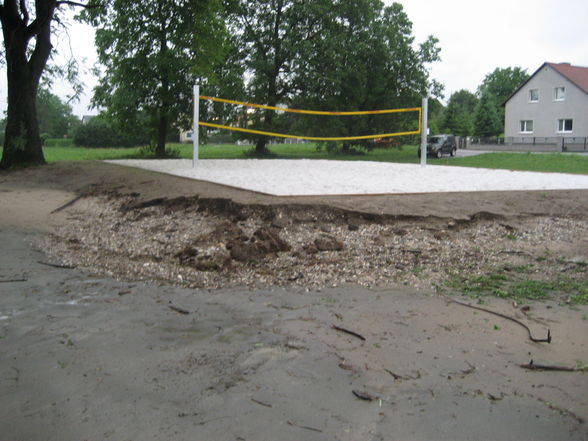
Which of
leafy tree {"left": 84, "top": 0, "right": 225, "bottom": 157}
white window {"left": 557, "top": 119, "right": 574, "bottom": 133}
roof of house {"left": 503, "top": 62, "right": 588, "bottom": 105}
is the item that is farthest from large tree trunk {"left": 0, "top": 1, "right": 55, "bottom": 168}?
white window {"left": 557, "top": 119, "right": 574, "bottom": 133}

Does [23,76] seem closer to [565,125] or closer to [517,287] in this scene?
[517,287]

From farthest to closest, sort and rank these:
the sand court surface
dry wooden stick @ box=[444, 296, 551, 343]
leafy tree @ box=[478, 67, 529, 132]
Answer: leafy tree @ box=[478, 67, 529, 132], the sand court surface, dry wooden stick @ box=[444, 296, 551, 343]

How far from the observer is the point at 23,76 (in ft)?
53.6

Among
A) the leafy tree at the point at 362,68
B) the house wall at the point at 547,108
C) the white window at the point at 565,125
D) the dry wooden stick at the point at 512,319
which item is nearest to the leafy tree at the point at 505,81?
the house wall at the point at 547,108

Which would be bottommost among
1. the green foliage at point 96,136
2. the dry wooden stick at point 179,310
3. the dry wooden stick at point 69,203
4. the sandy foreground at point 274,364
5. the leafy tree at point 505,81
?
the sandy foreground at point 274,364

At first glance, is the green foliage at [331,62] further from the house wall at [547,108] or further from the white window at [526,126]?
the white window at [526,126]

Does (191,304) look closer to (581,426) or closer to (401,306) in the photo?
(401,306)

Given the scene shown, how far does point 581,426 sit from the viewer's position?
2.81 metres

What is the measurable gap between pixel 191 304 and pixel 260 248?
1.46 metres

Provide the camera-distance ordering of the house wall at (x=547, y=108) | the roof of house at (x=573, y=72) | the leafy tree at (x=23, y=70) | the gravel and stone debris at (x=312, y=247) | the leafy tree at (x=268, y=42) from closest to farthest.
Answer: the gravel and stone debris at (x=312, y=247) < the leafy tree at (x=23, y=70) < the leafy tree at (x=268, y=42) < the house wall at (x=547, y=108) < the roof of house at (x=573, y=72)

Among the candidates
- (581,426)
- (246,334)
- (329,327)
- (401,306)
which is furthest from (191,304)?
(581,426)

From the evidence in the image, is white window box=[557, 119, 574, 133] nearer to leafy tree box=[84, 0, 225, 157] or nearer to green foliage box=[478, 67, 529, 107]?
leafy tree box=[84, 0, 225, 157]

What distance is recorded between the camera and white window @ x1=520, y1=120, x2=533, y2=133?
48125 millimetres

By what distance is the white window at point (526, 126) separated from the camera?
158 feet
